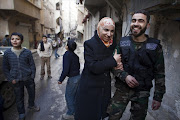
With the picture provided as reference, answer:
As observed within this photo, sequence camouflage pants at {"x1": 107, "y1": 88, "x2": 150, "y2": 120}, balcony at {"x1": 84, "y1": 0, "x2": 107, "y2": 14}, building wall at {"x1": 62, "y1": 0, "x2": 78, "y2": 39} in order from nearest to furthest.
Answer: camouflage pants at {"x1": 107, "y1": 88, "x2": 150, "y2": 120}, balcony at {"x1": 84, "y1": 0, "x2": 107, "y2": 14}, building wall at {"x1": 62, "y1": 0, "x2": 78, "y2": 39}

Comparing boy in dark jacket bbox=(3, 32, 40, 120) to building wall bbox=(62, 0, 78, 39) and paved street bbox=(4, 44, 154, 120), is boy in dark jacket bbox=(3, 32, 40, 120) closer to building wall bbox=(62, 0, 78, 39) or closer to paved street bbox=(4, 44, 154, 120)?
paved street bbox=(4, 44, 154, 120)

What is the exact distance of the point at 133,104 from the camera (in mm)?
1911

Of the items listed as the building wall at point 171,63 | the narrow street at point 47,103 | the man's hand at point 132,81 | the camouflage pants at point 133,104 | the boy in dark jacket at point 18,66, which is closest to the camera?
the man's hand at point 132,81

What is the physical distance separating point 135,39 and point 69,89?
171cm

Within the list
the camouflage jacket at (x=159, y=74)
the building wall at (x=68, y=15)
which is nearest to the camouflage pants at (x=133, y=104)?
the camouflage jacket at (x=159, y=74)

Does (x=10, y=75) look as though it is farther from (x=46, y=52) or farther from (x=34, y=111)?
(x=46, y=52)

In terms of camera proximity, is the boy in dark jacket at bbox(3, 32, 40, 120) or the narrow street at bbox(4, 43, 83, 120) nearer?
the boy in dark jacket at bbox(3, 32, 40, 120)

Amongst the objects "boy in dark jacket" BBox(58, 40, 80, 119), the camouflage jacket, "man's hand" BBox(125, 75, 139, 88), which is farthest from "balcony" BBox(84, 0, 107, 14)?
"man's hand" BBox(125, 75, 139, 88)

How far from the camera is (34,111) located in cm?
312

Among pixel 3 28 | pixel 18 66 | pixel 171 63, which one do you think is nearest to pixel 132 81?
pixel 171 63

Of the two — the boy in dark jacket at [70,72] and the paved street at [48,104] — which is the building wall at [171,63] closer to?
the paved street at [48,104]

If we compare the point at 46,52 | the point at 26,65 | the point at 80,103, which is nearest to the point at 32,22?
the point at 46,52

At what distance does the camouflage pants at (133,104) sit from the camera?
1832mm

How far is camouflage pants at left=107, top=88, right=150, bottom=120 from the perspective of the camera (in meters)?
1.83
